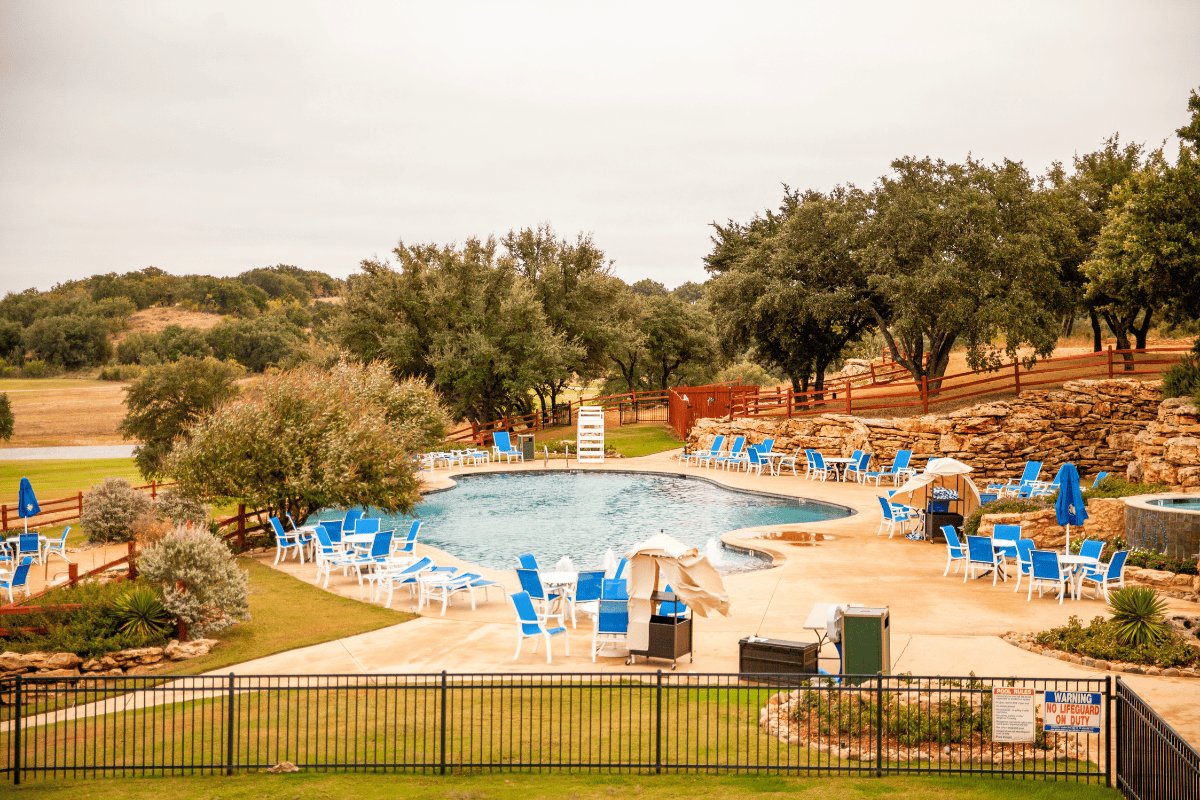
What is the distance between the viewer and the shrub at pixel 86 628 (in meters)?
9.89

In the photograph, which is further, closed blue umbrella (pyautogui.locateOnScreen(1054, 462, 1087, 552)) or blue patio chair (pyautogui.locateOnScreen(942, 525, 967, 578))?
blue patio chair (pyautogui.locateOnScreen(942, 525, 967, 578))

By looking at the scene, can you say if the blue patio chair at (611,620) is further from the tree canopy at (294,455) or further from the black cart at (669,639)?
the tree canopy at (294,455)

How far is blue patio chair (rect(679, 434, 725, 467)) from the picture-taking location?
28891 millimetres

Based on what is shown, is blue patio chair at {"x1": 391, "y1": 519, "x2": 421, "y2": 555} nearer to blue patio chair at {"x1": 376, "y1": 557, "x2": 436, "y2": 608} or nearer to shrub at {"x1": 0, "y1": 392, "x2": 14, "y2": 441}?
blue patio chair at {"x1": 376, "y1": 557, "x2": 436, "y2": 608}

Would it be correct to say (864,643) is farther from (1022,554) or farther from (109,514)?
(109,514)

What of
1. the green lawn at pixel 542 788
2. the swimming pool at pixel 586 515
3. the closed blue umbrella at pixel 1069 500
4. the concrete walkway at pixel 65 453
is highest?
the closed blue umbrella at pixel 1069 500

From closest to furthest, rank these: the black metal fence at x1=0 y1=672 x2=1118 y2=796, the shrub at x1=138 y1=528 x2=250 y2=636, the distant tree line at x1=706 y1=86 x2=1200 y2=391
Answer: the black metal fence at x1=0 y1=672 x2=1118 y2=796, the shrub at x1=138 y1=528 x2=250 y2=636, the distant tree line at x1=706 y1=86 x2=1200 y2=391

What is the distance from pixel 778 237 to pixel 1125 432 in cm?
1350

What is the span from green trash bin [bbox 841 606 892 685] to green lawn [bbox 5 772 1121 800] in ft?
6.66

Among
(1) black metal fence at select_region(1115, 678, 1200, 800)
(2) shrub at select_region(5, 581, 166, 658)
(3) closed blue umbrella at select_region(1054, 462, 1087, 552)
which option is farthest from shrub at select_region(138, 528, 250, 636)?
(3) closed blue umbrella at select_region(1054, 462, 1087, 552)

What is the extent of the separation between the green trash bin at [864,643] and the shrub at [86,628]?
7.96 m

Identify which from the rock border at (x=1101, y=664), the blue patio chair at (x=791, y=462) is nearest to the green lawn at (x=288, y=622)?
the rock border at (x=1101, y=664)

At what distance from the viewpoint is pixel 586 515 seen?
2205 centimetres

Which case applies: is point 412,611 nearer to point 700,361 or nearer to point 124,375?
point 700,361
